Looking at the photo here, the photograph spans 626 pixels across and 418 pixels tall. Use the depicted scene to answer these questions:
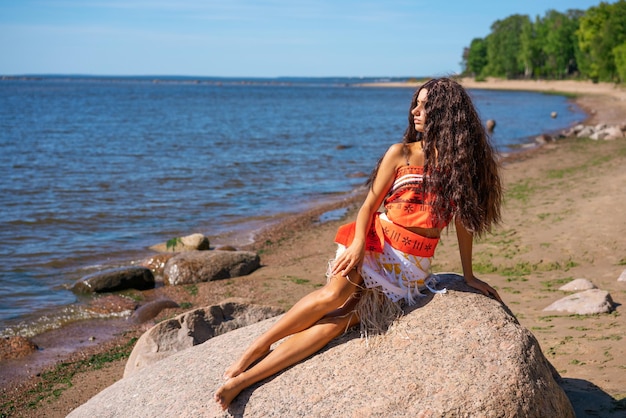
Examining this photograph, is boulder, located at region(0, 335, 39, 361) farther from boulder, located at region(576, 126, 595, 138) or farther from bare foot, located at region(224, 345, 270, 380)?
boulder, located at region(576, 126, 595, 138)

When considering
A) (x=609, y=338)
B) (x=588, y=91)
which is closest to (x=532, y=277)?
(x=609, y=338)

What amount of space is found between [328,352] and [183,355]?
61.5 inches

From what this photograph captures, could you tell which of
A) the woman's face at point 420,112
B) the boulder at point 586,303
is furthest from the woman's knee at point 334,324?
the boulder at point 586,303

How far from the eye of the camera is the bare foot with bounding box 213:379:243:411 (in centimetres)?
466

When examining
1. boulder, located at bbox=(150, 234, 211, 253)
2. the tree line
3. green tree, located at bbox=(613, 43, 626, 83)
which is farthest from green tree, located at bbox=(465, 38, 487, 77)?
boulder, located at bbox=(150, 234, 211, 253)

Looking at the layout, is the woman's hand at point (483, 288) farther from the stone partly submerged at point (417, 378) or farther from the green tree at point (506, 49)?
the green tree at point (506, 49)

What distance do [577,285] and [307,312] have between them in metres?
5.94

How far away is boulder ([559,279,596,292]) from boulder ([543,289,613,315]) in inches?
23.5

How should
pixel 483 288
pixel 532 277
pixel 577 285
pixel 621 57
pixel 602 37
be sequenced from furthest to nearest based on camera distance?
pixel 602 37 < pixel 621 57 < pixel 532 277 < pixel 577 285 < pixel 483 288

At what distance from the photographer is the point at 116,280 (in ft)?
42.4

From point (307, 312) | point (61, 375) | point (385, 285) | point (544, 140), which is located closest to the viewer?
point (307, 312)

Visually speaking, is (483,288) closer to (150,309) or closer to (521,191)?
(150,309)

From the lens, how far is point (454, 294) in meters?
5.09

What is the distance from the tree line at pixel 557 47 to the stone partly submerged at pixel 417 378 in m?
74.3
